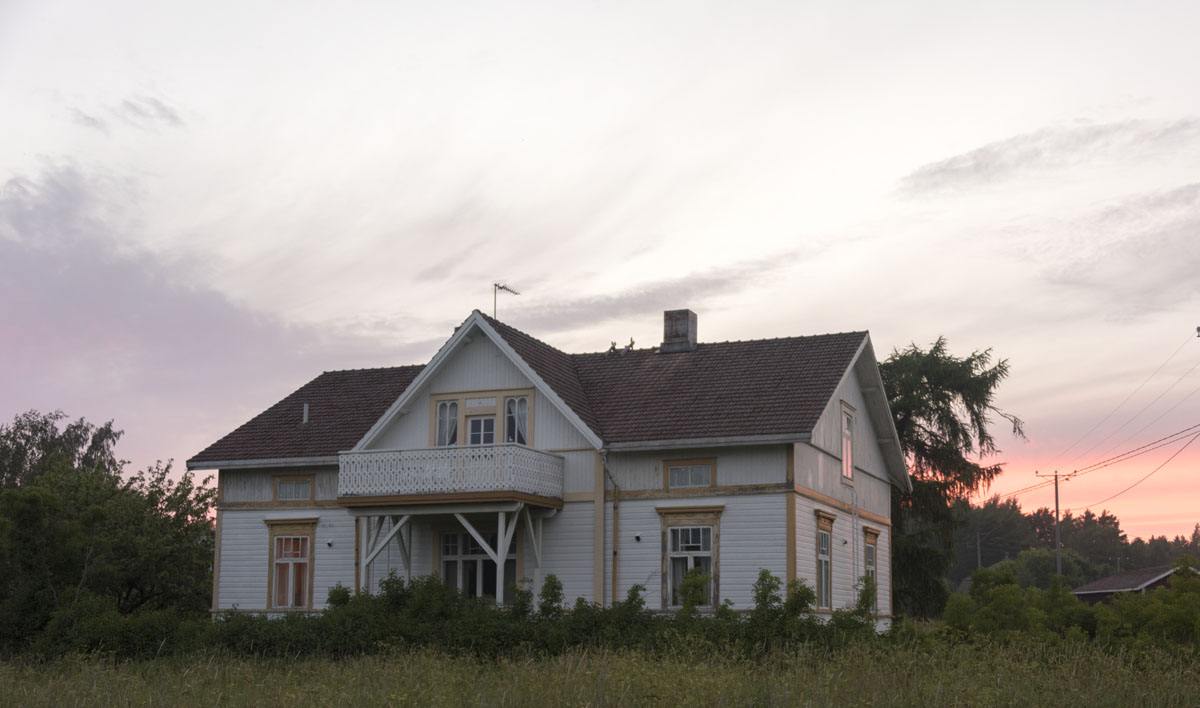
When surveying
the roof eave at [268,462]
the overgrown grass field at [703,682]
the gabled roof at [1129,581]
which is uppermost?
the roof eave at [268,462]

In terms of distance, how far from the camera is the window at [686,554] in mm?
29125

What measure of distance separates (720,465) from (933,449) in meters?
21.4

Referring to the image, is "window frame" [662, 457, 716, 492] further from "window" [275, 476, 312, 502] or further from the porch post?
"window" [275, 476, 312, 502]

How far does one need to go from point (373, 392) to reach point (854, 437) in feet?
40.8

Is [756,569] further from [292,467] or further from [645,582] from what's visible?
[292,467]

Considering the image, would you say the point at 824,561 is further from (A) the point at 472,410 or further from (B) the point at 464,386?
(B) the point at 464,386

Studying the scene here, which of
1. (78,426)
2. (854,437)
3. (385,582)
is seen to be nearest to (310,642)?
(385,582)

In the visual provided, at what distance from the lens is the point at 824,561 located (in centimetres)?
3078

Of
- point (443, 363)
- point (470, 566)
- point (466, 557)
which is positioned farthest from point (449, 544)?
point (443, 363)

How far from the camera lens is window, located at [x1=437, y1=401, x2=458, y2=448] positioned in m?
31.8

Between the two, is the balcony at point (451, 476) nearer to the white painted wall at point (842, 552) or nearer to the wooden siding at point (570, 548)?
the wooden siding at point (570, 548)

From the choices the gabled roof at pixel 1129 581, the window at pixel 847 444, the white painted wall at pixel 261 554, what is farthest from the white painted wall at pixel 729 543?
the gabled roof at pixel 1129 581

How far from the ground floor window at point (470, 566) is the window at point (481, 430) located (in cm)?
214

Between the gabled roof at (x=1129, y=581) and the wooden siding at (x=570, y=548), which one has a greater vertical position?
the wooden siding at (x=570, y=548)
